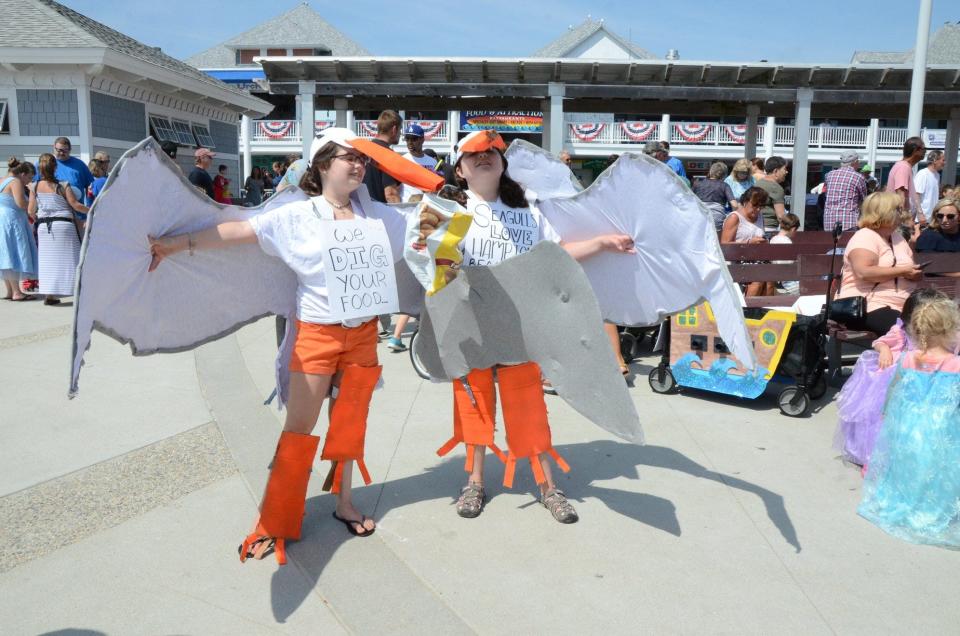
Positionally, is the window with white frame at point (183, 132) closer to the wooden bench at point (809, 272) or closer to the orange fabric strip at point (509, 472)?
the wooden bench at point (809, 272)

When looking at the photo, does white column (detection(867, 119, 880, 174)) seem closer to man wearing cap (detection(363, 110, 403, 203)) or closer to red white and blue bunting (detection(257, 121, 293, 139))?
red white and blue bunting (detection(257, 121, 293, 139))

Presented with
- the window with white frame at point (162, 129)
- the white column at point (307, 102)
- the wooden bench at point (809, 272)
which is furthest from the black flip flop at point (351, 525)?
the window with white frame at point (162, 129)

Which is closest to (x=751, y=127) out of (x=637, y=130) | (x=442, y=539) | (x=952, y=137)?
(x=952, y=137)

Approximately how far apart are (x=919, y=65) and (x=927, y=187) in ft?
10.9

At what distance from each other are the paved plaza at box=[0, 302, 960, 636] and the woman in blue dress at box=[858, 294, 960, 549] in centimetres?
14

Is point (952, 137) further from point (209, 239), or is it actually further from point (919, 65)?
point (209, 239)

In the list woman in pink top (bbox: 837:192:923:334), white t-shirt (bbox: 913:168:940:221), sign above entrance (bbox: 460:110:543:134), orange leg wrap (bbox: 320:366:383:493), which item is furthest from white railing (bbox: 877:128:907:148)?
orange leg wrap (bbox: 320:366:383:493)

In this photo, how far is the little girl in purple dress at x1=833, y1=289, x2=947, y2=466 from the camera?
403cm

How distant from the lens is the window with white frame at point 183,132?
16.0 meters

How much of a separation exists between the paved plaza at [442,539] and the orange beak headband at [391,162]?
157 centimetres

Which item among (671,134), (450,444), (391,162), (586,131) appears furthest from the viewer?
(671,134)

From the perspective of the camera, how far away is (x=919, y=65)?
11883 millimetres

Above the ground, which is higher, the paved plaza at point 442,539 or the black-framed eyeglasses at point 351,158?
the black-framed eyeglasses at point 351,158

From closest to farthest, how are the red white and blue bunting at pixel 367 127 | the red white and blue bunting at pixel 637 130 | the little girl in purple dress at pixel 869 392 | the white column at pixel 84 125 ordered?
the little girl in purple dress at pixel 869 392
the white column at pixel 84 125
the red white and blue bunting at pixel 367 127
the red white and blue bunting at pixel 637 130
